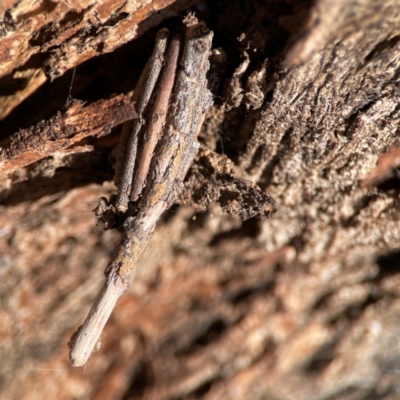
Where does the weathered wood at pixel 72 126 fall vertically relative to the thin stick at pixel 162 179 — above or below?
above

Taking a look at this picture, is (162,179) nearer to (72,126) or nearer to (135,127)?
(135,127)

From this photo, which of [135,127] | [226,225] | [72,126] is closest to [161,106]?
[135,127]

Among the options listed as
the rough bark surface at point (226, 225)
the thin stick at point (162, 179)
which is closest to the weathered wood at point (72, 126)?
the rough bark surface at point (226, 225)

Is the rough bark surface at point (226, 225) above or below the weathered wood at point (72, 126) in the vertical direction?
below

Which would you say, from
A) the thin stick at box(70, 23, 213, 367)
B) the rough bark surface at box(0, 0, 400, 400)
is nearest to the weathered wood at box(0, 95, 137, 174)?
the rough bark surface at box(0, 0, 400, 400)

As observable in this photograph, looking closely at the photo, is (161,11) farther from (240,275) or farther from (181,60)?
(240,275)

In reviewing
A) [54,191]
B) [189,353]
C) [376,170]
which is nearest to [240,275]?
[189,353]

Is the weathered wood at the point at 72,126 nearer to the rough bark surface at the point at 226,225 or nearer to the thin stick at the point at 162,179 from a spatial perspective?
the rough bark surface at the point at 226,225
